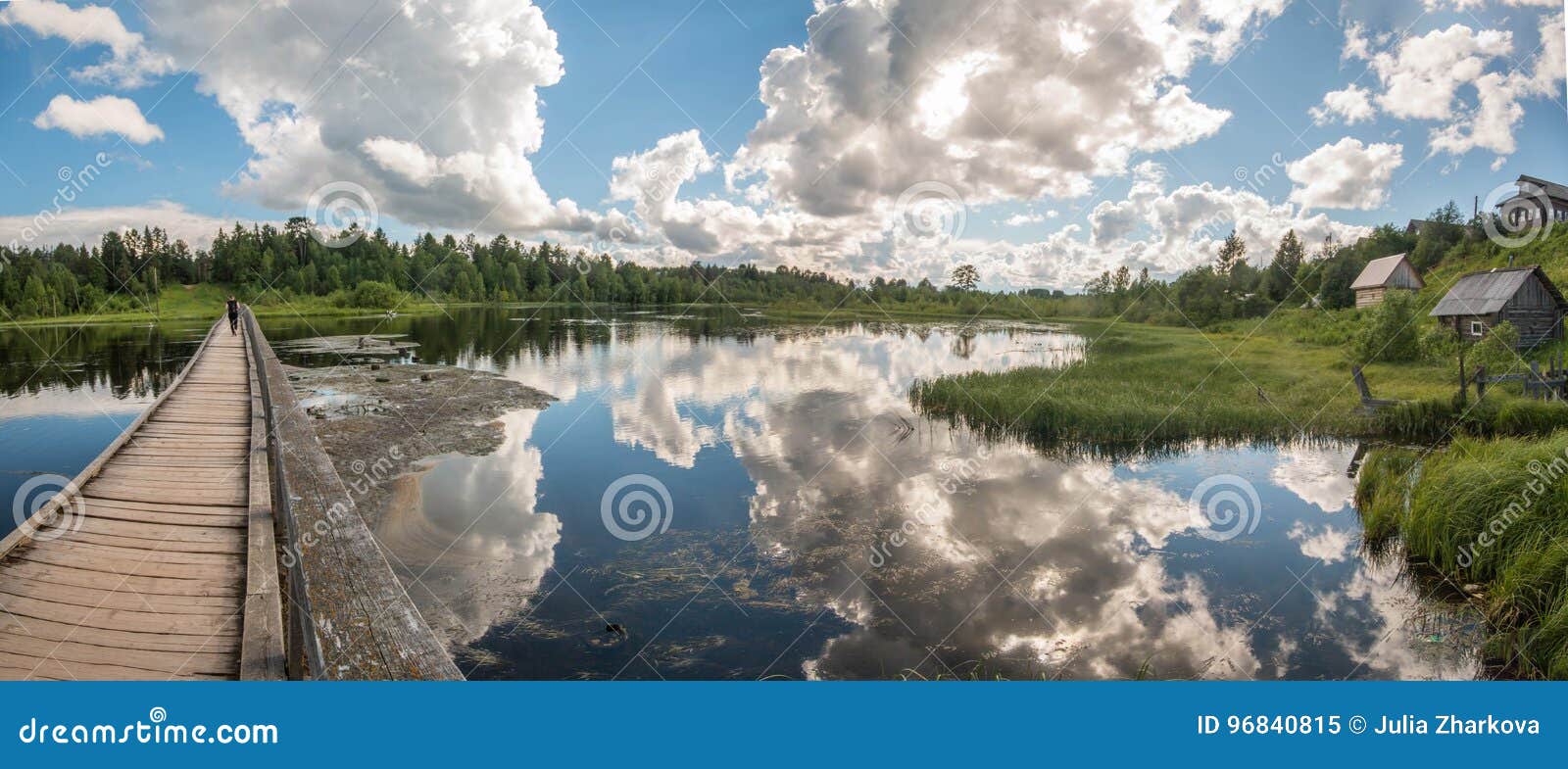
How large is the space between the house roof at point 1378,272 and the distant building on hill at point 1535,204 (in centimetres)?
134

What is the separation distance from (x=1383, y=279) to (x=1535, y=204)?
82.3 inches

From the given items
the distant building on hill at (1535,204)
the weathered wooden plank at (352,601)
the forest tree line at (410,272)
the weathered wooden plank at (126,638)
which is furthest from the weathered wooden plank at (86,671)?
the distant building on hill at (1535,204)

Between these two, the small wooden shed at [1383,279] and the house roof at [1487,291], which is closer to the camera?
the house roof at [1487,291]

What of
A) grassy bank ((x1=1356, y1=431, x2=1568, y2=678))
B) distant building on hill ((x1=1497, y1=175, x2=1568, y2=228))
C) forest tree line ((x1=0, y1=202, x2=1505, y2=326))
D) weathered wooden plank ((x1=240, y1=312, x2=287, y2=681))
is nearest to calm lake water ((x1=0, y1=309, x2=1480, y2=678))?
grassy bank ((x1=1356, y1=431, x2=1568, y2=678))

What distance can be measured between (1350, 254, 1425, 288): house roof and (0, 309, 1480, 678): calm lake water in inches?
125

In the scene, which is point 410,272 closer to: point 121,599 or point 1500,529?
point 121,599

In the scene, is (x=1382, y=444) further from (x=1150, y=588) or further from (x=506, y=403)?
(x=506, y=403)

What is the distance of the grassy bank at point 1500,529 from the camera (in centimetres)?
571

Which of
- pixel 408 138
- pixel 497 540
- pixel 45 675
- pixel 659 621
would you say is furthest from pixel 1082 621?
pixel 408 138

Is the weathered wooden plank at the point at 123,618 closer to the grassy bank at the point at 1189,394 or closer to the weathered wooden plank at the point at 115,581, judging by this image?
the weathered wooden plank at the point at 115,581

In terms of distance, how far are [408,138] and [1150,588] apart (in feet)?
40.2

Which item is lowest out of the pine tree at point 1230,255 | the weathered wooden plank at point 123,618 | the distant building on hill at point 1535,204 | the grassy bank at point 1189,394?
the weathered wooden plank at point 123,618

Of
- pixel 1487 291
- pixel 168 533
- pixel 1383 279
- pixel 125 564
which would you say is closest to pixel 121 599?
pixel 125 564

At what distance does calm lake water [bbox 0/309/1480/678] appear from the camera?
18.6 ft
